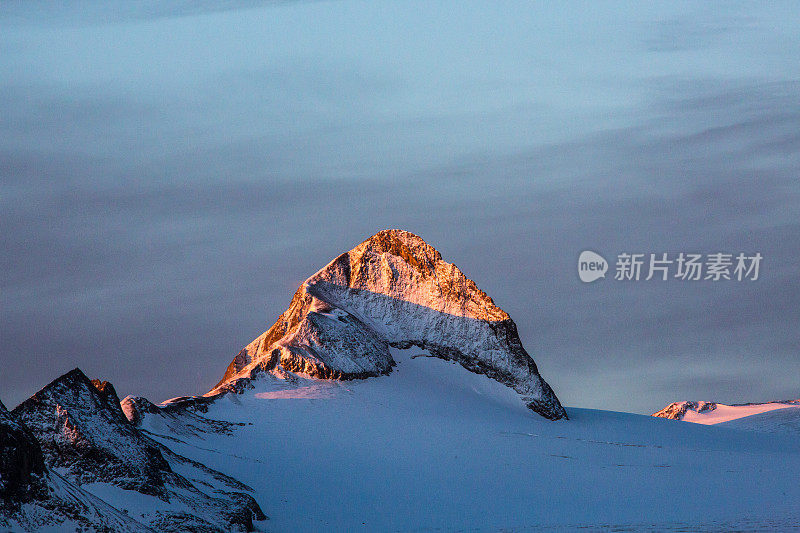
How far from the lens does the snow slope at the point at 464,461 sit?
58875mm

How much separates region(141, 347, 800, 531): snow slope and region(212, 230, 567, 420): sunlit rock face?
1.47 meters

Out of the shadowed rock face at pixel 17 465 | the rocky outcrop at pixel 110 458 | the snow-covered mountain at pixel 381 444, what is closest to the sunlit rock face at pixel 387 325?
the snow-covered mountain at pixel 381 444

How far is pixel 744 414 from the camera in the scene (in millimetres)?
118062

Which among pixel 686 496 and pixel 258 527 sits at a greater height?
pixel 686 496

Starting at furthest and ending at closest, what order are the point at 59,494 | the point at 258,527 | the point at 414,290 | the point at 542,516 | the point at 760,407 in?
the point at 760,407
the point at 414,290
the point at 542,516
the point at 258,527
the point at 59,494

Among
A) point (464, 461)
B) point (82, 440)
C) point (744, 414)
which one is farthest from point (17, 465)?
point (744, 414)

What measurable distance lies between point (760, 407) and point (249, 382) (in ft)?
185

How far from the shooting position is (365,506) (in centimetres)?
6075

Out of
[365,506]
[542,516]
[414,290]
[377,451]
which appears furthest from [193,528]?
[414,290]

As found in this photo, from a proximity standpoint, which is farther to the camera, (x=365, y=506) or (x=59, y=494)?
(x=365, y=506)

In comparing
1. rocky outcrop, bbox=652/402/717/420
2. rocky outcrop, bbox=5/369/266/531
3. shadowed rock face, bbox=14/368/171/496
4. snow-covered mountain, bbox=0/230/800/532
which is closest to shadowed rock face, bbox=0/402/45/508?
snow-covered mountain, bbox=0/230/800/532

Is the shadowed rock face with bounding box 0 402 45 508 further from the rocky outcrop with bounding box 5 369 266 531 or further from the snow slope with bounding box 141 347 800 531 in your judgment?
the snow slope with bounding box 141 347 800 531

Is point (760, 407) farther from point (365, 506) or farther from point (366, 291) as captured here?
point (365, 506)

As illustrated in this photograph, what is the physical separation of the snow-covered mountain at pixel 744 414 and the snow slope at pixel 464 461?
13.0 meters
